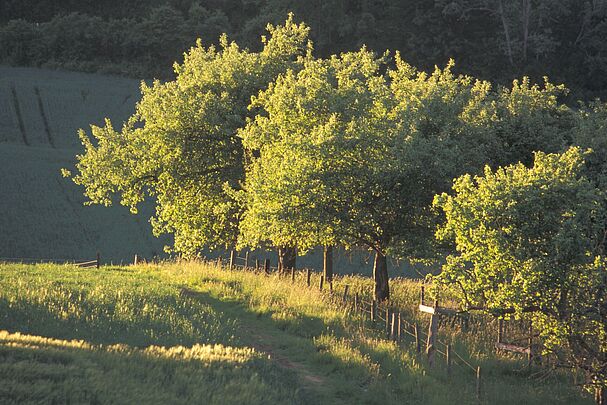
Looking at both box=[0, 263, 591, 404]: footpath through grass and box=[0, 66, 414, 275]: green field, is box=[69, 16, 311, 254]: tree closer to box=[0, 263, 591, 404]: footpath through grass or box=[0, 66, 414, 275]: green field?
box=[0, 263, 591, 404]: footpath through grass

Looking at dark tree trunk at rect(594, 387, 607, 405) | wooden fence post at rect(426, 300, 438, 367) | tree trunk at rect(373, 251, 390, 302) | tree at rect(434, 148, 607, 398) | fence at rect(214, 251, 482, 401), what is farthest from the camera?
tree trunk at rect(373, 251, 390, 302)

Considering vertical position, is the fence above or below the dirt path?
above

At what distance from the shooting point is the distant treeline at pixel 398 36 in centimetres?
11781

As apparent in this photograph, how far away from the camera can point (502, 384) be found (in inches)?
994

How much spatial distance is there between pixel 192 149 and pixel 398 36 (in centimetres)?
8940

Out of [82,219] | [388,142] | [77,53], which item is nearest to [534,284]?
[388,142]

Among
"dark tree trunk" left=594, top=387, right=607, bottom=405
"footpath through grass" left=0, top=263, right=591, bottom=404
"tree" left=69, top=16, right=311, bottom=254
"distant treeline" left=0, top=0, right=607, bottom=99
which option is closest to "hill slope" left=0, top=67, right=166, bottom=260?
"distant treeline" left=0, top=0, right=607, bottom=99

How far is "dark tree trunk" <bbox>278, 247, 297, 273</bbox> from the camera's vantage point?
43.7 metres

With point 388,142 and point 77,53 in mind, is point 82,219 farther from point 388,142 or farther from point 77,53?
point 77,53

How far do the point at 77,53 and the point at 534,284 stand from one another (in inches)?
4620

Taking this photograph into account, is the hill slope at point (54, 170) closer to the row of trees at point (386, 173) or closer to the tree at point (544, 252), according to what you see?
the row of trees at point (386, 173)

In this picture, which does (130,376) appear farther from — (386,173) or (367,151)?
(367,151)

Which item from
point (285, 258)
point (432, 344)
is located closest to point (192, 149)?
point (285, 258)

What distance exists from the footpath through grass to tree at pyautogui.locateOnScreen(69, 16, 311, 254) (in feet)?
19.0
